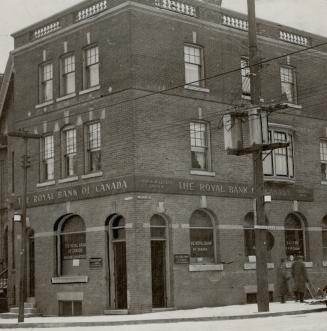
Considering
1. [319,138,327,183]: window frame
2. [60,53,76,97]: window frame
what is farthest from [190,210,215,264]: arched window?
[60,53,76,97]: window frame

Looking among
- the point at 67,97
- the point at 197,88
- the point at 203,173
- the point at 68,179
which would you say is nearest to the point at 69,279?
the point at 68,179

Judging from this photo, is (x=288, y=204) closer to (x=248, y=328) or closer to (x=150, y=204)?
(x=150, y=204)

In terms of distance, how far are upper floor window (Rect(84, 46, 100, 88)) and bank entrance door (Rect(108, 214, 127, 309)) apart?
533 centimetres

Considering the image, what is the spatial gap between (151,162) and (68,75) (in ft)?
18.7

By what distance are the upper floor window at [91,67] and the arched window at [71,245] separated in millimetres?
5229

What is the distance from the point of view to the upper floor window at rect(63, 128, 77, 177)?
27797 mm

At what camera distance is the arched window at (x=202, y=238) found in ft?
87.2

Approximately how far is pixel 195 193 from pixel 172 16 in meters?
6.75

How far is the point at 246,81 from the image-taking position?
29.3m

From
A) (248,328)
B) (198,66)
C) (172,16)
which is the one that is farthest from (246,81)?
(248,328)

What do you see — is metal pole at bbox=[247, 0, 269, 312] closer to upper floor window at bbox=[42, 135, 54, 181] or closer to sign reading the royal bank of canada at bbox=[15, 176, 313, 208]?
sign reading the royal bank of canada at bbox=[15, 176, 313, 208]

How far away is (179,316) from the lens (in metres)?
22.5

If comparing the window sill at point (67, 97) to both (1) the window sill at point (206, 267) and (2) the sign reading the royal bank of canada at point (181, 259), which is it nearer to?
(2) the sign reading the royal bank of canada at point (181, 259)

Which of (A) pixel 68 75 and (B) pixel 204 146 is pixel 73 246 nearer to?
(B) pixel 204 146
